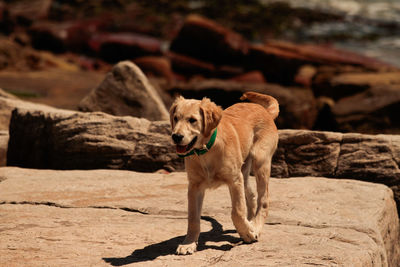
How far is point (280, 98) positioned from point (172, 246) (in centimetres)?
919

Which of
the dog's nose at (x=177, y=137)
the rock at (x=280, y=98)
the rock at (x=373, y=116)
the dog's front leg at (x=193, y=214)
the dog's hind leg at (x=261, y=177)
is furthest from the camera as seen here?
the rock at (x=280, y=98)

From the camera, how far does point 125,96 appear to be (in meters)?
11.1

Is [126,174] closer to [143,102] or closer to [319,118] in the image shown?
[143,102]

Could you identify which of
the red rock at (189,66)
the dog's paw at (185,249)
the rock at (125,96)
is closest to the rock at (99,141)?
the rock at (125,96)

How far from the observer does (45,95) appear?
58.3 feet

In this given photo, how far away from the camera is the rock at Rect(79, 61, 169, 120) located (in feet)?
35.9

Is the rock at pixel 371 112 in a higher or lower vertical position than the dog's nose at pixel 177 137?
lower

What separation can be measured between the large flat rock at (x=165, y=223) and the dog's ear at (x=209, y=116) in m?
1.19

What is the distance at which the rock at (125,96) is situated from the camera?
10953 millimetres

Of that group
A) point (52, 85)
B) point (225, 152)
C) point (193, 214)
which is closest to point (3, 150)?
point (193, 214)

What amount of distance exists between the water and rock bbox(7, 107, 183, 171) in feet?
65.7

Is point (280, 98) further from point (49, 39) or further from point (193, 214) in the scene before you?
point (49, 39)

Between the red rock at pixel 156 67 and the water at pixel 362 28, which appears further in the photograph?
the water at pixel 362 28

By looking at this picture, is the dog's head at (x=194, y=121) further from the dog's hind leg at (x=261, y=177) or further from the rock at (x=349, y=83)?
the rock at (x=349, y=83)
